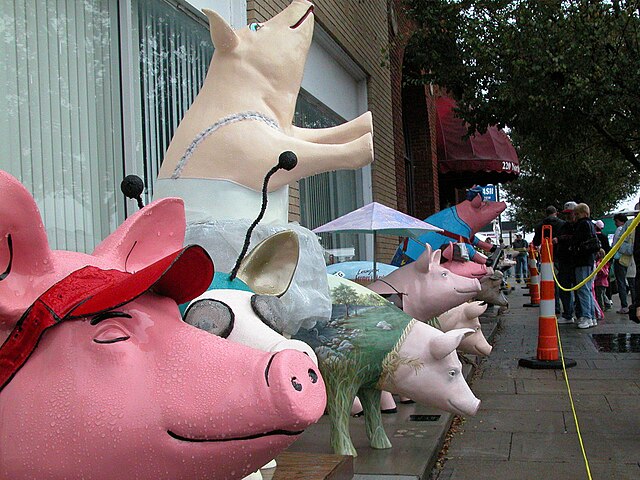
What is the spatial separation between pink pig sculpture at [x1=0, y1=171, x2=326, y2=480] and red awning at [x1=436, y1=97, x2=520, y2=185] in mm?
13732

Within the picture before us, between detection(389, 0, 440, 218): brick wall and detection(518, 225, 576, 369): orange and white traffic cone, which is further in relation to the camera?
detection(389, 0, 440, 218): brick wall

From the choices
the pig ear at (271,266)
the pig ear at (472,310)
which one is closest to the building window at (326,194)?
the pig ear at (472,310)

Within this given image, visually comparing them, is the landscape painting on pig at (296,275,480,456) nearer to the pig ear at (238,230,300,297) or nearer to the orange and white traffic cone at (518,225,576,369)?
the pig ear at (238,230,300,297)

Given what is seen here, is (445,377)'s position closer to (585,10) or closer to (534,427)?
(534,427)

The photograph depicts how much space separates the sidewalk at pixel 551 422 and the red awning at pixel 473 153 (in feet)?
21.2

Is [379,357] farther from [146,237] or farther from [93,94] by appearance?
[93,94]

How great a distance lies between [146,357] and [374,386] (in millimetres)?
2718

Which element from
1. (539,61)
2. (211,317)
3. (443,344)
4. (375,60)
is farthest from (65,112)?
(375,60)

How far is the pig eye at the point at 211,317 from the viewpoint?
2441mm

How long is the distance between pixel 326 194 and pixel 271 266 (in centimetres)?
582

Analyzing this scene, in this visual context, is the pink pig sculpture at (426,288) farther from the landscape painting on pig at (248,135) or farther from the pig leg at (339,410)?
the landscape painting on pig at (248,135)

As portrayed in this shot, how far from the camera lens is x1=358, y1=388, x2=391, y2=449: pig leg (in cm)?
447

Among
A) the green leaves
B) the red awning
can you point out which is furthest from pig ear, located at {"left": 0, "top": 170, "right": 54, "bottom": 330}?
the red awning

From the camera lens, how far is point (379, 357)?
13.3ft
